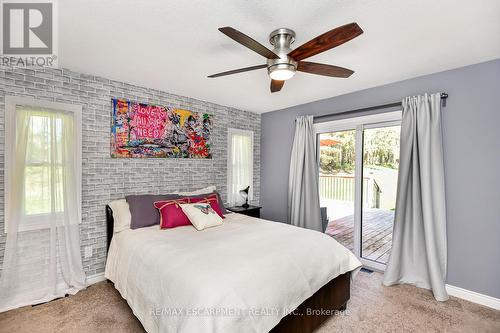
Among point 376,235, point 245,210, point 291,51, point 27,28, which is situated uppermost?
point 27,28

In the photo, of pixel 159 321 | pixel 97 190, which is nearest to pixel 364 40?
pixel 159 321

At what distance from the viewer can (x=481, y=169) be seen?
2430 millimetres

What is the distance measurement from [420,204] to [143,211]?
3.17m

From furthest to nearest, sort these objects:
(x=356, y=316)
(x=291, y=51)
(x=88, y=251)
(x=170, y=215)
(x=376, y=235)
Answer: (x=376, y=235), (x=88, y=251), (x=170, y=215), (x=356, y=316), (x=291, y=51)

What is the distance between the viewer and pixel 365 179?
3.43 m

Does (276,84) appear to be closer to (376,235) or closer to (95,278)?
(376,235)

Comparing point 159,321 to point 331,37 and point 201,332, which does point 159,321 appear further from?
point 331,37

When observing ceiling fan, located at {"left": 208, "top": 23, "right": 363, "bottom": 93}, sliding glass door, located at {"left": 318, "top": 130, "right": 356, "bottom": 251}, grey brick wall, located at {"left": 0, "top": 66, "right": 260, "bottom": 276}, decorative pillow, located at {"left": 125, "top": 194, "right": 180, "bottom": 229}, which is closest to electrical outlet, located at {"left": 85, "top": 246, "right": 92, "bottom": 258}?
grey brick wall, located at {"left": 0, "top": 66, "right": 260, "bottom": 276}

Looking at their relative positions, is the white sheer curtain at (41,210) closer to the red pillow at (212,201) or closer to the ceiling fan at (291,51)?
the red pillow at (212,201)

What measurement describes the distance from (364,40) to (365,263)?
2856 mm

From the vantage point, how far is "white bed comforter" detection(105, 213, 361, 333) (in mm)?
1385

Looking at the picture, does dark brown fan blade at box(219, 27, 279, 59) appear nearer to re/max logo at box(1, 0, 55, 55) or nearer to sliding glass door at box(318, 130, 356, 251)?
re/max logo at box(1, 0, 55, 55)

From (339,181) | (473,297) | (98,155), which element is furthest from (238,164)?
(473,297)

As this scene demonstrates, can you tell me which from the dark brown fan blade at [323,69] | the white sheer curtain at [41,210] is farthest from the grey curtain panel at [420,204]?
the white sheer curtain at [41,210]
